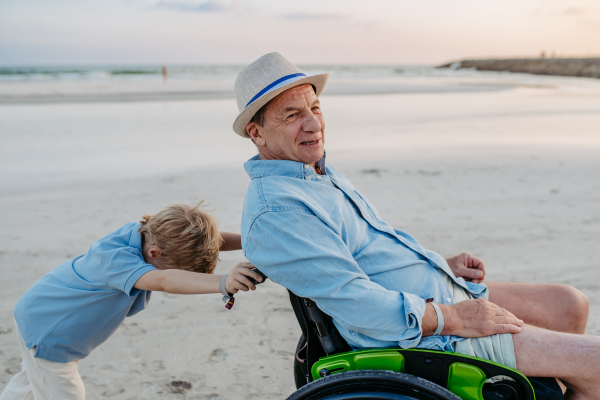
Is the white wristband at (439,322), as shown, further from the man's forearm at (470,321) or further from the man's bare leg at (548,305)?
the man's bare leg at (548,305)

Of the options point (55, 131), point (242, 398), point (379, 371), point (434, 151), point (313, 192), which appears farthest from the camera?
point (55, 131)

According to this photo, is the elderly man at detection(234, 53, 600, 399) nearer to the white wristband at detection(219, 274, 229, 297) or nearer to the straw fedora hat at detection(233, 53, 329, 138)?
the straw fedora hat at detection(233, 53, 329, 138)

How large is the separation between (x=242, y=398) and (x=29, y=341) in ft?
3.50

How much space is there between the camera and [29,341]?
1.91 m

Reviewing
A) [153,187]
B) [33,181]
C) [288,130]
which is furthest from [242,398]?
[33,181]

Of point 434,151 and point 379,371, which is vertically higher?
point 379,371

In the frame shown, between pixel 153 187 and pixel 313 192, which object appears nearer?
pixel 313 192

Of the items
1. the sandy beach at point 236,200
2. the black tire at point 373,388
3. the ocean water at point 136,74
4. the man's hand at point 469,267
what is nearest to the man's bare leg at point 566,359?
the black tire at point 373,388

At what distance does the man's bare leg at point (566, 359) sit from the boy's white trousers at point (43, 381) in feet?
5.93

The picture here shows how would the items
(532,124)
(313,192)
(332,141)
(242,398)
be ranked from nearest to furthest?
(313,192)
(242,398)
(332,141)
(532,124)

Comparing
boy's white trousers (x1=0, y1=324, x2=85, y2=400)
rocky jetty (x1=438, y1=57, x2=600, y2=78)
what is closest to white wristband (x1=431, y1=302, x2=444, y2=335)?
boy's white trousers (x1=0, y1=324, x2=85, y2=400)

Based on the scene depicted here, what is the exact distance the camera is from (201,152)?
855 cm

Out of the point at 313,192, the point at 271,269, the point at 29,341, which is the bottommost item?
the point at 29,341

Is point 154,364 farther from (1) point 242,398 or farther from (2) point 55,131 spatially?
(2) point 55,131
